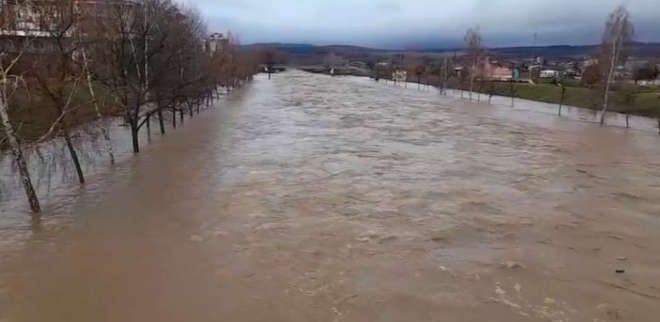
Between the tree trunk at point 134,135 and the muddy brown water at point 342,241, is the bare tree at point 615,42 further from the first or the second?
the tree trunk at point 134,135

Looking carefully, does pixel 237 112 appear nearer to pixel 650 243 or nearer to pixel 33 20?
pixel 33 20

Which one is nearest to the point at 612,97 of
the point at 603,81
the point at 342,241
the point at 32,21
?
the point at 603,81

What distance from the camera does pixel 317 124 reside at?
114ft

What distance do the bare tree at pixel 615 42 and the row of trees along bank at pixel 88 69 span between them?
29.3m

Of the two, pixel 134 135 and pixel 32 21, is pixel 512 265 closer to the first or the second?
pixel 32 21

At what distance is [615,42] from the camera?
4084 cm

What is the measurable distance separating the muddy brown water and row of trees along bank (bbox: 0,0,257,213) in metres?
2.16

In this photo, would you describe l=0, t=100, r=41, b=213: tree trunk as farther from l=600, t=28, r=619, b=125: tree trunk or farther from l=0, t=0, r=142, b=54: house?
l=600, t=28, r=619, b=125: tree trunk

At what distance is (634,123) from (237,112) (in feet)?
100.0

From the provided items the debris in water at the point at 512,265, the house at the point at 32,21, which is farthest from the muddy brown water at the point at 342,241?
the house at the point at 32,21

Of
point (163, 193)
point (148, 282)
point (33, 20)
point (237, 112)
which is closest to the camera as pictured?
point (148, 282)

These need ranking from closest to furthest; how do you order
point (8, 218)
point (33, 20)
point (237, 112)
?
point (8, 218) < point (33, 20) < point (237, 112)

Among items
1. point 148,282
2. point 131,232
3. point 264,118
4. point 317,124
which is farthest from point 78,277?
point 264,118

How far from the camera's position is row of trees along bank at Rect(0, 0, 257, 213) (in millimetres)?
13445
